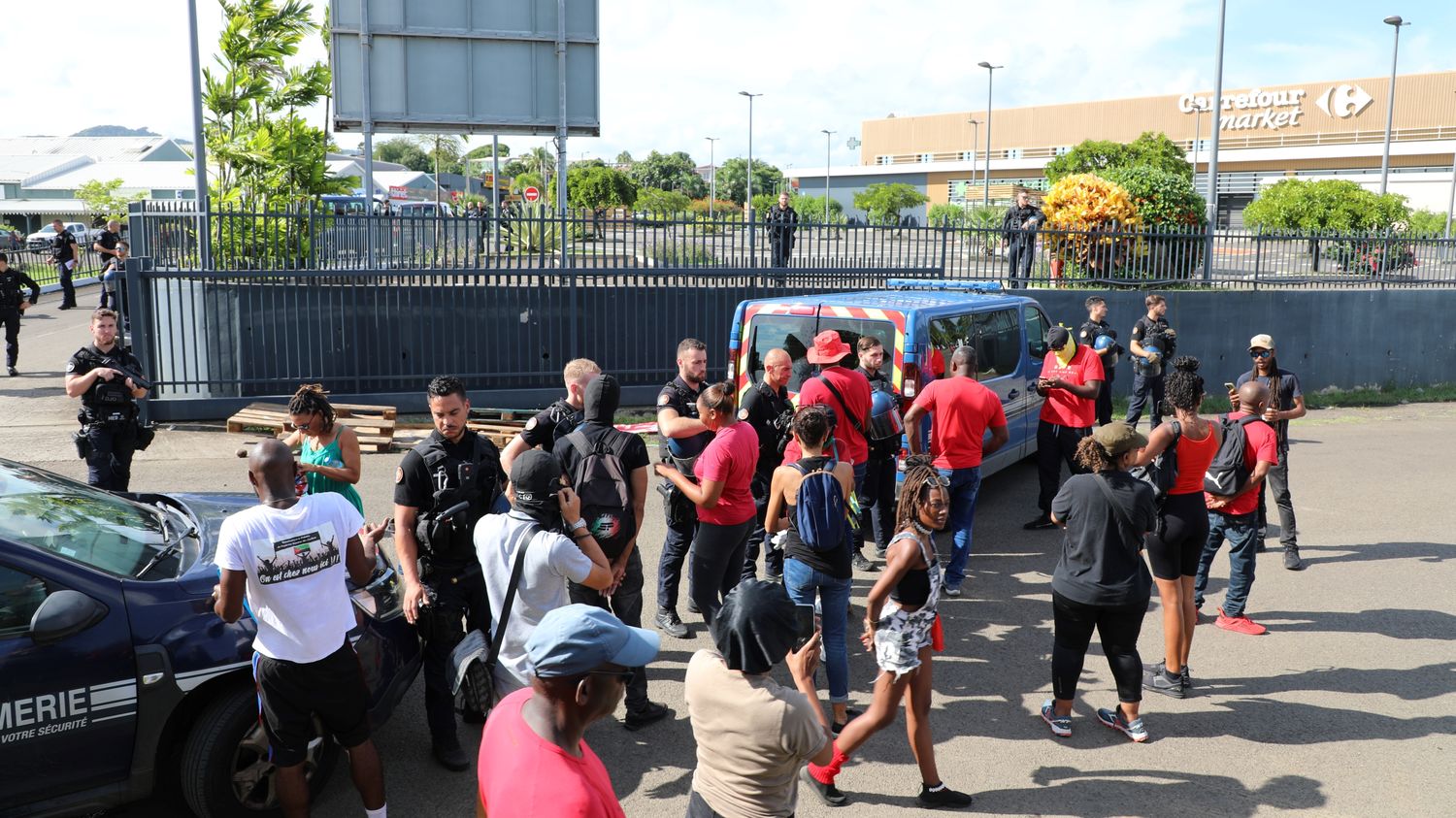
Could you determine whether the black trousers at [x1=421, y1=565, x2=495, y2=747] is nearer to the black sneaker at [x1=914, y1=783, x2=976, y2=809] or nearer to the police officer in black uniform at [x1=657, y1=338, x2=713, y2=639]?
the police officer in black uniform at [x1=657, y1=338, x2=713, y2=639]

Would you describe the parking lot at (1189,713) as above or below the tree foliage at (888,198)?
below

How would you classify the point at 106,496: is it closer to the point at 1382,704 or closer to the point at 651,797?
the point at 651,797

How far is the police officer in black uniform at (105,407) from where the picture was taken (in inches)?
286

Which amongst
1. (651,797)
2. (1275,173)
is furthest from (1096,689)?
(1275,173)

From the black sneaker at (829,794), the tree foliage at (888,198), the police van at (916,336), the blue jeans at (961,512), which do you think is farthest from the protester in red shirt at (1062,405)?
the tree foliage at (888,198)

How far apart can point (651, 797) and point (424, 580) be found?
1.35 m

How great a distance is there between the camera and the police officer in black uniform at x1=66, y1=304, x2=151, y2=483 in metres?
7.26

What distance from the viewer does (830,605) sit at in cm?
505

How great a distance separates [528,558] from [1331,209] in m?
23.0

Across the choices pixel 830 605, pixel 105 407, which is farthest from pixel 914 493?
pixel 105 407

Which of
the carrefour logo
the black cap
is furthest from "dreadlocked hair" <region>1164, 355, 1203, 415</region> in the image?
the carrefour logo

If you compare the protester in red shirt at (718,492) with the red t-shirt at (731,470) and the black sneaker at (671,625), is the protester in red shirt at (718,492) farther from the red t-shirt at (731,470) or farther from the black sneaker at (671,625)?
the black sneaker at (671,625)

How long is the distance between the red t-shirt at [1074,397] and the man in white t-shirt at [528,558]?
561cm

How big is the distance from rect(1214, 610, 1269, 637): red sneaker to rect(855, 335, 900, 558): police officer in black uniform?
224cm
